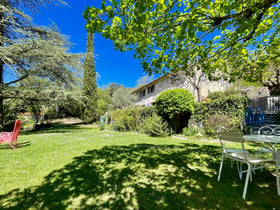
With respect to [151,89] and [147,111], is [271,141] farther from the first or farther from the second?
[151,89]

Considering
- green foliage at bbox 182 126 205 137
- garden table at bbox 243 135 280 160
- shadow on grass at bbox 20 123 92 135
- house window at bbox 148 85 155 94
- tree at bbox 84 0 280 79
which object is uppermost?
house window at bbox 148 85 155 94

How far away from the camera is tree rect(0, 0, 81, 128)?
26.4 feet

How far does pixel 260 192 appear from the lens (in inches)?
98.3

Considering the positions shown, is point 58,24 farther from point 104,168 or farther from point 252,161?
point 252,161

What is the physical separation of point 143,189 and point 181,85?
15.8 meters

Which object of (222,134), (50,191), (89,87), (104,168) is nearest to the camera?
(50,191)

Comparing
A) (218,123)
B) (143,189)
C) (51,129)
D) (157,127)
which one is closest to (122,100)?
(51,129)

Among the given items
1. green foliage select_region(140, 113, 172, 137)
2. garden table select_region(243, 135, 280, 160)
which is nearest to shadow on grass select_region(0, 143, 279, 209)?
garden table select_region(243, 135, 280, 160)

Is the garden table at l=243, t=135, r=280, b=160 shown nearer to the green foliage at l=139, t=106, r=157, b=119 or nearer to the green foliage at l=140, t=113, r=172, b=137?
the green foliage at l=140, t=113, r=172, b=137

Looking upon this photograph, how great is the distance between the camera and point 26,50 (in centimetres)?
846

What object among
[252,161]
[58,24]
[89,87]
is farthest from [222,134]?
[89,87]

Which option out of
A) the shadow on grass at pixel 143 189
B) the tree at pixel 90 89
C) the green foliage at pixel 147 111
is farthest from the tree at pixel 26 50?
the tree at pixel 90 89

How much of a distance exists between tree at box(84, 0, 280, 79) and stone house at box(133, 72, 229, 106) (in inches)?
420

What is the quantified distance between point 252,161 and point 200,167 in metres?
1.48
